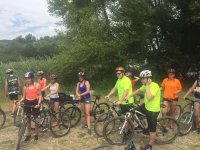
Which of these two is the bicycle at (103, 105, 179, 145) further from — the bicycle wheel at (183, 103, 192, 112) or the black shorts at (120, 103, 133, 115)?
the bicycle wheel at (183, 103, 192, 112)

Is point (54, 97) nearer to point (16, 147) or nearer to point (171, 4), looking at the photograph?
point (16, 147)

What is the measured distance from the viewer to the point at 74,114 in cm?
1175

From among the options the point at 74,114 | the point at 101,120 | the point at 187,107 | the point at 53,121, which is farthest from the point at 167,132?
the point at 53,121

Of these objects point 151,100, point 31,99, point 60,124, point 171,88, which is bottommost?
point 60,124

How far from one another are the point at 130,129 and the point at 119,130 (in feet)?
1.04

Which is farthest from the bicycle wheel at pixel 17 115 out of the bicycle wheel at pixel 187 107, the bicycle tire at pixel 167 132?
the bicycle wheel at pixel 187 107

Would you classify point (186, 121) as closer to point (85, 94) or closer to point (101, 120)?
point (101, 120)

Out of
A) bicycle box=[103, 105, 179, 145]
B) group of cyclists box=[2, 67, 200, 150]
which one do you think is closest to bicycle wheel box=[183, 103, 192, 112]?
group of cyclists box=[2, 67, 200, 150]

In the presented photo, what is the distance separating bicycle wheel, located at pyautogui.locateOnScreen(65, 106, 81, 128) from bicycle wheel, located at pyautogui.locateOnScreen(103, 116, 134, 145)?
6.94 feet

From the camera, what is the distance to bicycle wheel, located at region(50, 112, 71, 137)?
418 inches

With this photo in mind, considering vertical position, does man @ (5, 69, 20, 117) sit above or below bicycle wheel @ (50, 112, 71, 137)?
above

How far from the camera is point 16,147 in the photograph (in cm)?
964

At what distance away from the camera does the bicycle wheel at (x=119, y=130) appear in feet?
31.0

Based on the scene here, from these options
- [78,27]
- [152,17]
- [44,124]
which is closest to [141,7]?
[152,17]
